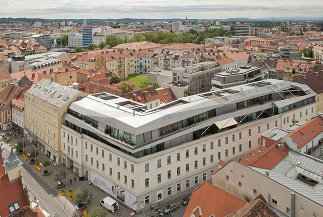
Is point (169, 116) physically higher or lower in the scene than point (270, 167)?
higher

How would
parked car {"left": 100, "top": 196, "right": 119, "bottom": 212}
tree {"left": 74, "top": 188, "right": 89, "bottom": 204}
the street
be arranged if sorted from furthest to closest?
tree {"left": 74, "top": 188, "right": 89, "bottom": 204}, the street, parked car {"left": 100, "top": 196, "right": 119, "bottom": 212}

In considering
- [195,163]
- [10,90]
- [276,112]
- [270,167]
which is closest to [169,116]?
[195,163]

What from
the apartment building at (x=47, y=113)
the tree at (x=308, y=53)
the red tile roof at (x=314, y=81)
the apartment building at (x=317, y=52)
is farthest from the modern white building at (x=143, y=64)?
the apartment building at (x=47, y=113)

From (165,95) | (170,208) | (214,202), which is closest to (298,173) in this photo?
(214,202)

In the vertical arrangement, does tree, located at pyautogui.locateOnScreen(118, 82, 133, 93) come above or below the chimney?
above

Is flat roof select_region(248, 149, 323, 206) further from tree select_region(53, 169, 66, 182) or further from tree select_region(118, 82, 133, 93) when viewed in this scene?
tree select_region(118, 82, 133, 93)

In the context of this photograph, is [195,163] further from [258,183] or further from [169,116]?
[258,183]

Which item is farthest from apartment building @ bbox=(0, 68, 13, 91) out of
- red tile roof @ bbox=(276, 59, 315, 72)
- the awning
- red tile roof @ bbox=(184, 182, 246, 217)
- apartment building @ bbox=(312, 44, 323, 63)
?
apartment building @ bbox=(312, 44, 323, 63)
